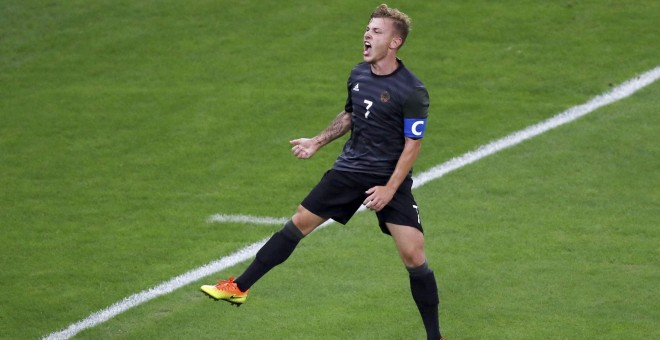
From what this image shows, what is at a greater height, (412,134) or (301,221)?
(412,134)

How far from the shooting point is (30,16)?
17062mm

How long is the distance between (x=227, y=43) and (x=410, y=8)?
2.47m

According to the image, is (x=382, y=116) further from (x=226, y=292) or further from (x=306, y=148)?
(x=226, y=292)

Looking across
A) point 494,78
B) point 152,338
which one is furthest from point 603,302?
point 494,78

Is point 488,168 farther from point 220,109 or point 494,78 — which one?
point 220,109

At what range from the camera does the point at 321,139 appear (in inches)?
341

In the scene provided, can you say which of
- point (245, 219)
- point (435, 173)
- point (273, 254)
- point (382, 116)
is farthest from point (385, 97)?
point (435, 173)

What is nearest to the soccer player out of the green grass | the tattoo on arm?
the tattoo on arm

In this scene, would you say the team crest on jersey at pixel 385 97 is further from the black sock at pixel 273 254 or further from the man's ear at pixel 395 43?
the black sock at pixel 273 254

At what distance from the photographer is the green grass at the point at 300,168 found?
933 centimetres

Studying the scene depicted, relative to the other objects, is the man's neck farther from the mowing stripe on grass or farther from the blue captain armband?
the mowing stripe on grass

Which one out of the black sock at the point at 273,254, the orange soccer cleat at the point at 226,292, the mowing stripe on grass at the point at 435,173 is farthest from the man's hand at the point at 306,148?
the mowing stripe on grass at the point at 435,173

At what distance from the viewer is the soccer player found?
8.22 metres

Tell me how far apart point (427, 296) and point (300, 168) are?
4.37 metres
